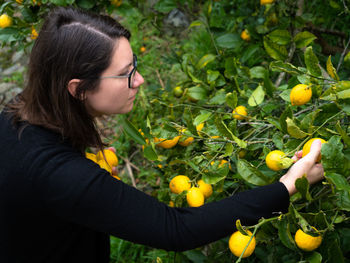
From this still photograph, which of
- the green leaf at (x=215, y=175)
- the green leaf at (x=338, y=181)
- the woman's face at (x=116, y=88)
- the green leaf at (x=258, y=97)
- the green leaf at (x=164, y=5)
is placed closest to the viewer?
the green leaf at (x=338, y=181)

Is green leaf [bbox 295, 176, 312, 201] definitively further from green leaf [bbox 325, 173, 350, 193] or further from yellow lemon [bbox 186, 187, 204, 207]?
yellow lemon [bbox 186, 187, 204, 207]

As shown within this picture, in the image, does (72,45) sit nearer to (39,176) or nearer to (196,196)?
(39,176)

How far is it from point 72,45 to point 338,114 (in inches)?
29.8

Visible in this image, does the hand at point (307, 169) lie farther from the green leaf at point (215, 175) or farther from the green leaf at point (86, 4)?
the green leaf at point (86, 4)

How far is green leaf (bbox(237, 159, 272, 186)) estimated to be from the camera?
913mm

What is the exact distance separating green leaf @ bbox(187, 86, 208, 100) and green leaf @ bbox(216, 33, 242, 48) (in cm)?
32

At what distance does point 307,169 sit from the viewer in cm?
83

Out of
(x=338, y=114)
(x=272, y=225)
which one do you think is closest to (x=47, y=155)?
(x=272, y=225)

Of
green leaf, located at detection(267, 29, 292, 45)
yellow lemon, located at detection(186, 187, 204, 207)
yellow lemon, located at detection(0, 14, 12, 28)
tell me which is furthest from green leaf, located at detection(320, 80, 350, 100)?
yellow lemon, located at detection(0, 14, 12, 28)

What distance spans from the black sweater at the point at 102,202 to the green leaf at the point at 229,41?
2.84ft

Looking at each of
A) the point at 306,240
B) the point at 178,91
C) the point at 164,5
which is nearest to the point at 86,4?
the point at 164,5

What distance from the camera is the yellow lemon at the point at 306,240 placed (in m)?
0.81

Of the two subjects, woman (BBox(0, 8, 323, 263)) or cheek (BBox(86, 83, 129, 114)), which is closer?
woman (BBox(0, 8, 323, 263))

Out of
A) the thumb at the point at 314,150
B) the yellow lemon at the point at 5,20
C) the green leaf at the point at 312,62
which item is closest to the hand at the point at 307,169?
the thumb at the point at 314,150
